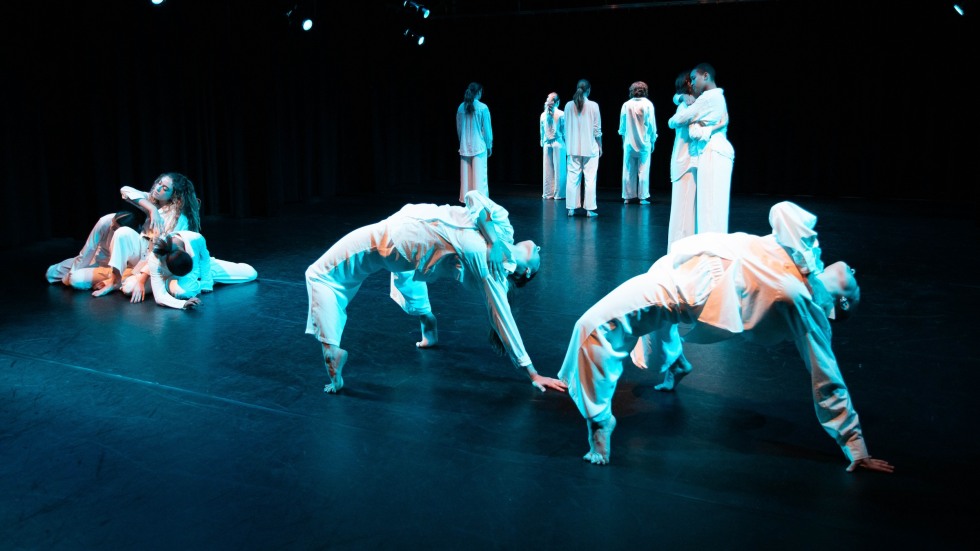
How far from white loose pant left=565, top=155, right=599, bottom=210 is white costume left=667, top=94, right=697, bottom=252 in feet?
13.2

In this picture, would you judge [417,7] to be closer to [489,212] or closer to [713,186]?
[713,186]

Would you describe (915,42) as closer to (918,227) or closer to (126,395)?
(918,227)

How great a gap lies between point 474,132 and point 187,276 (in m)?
5.07

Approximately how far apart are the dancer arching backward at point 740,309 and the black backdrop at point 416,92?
20.1 ft

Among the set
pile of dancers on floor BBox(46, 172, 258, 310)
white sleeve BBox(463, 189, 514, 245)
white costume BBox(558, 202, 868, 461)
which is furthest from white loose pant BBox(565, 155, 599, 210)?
white costume BBox(558, 202, 868, 461)

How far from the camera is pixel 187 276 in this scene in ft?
18.1

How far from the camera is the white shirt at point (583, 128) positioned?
991cm

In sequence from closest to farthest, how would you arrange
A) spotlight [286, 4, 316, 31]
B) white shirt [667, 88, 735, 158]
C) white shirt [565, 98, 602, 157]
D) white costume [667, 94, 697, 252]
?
white shirt [667, 88, 735, 158], white costume [667, 94, 697, 252], spotlight [286, 4, 316, 31], white shirt [565, 98, 602, 157]

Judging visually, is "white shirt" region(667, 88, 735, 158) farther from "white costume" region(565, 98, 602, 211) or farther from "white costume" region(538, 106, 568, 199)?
"white costume" region(538, 106, 568, 199)

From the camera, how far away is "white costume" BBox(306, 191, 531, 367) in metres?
3.62

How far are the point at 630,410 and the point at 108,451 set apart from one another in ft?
6.60

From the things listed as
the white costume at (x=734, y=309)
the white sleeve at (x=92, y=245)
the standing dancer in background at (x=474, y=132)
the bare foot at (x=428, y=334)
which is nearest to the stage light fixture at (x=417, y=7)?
the standing dancer in background at (x=474, y=132)

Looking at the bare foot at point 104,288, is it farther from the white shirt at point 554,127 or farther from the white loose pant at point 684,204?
the white shirt at point 554,127

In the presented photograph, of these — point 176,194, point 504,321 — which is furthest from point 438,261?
point 176,194
